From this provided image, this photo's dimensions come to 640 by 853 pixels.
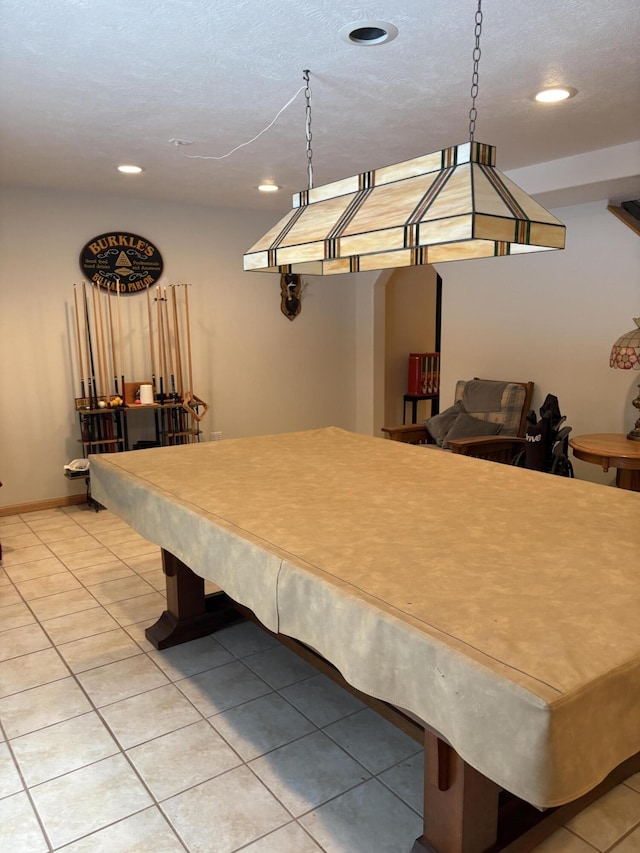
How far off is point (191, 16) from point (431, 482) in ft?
5.89

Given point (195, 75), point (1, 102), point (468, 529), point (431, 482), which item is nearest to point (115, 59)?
point (195, 75)

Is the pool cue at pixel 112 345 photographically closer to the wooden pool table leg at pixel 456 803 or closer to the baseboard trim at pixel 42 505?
the baseboard trim at pixel 42 505

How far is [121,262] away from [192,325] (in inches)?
30.5

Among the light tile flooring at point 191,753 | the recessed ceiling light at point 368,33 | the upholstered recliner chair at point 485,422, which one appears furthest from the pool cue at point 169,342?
the recessed ceiling light at point 368,33

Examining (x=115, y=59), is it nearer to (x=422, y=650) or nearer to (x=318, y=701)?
(x=422, y=650)

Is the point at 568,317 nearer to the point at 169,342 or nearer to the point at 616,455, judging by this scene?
the point at 616,455

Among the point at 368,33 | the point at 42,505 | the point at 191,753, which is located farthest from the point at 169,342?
the point at 191,753

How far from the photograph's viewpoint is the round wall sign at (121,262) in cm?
491

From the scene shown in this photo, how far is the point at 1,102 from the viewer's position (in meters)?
2.85

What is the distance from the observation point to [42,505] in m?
4.95

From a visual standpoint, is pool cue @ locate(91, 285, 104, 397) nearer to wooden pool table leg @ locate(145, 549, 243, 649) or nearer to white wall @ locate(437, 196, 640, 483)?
wooden pool table leg @ locate(145, 549, 243, 649)

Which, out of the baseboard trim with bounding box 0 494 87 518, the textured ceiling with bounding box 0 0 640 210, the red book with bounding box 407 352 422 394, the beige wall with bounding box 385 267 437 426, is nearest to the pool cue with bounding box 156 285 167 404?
the baseboard trim with bounding box 0 494 87 518

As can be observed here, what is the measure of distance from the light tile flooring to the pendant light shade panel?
5.29 ft

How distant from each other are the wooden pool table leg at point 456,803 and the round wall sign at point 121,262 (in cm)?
434
